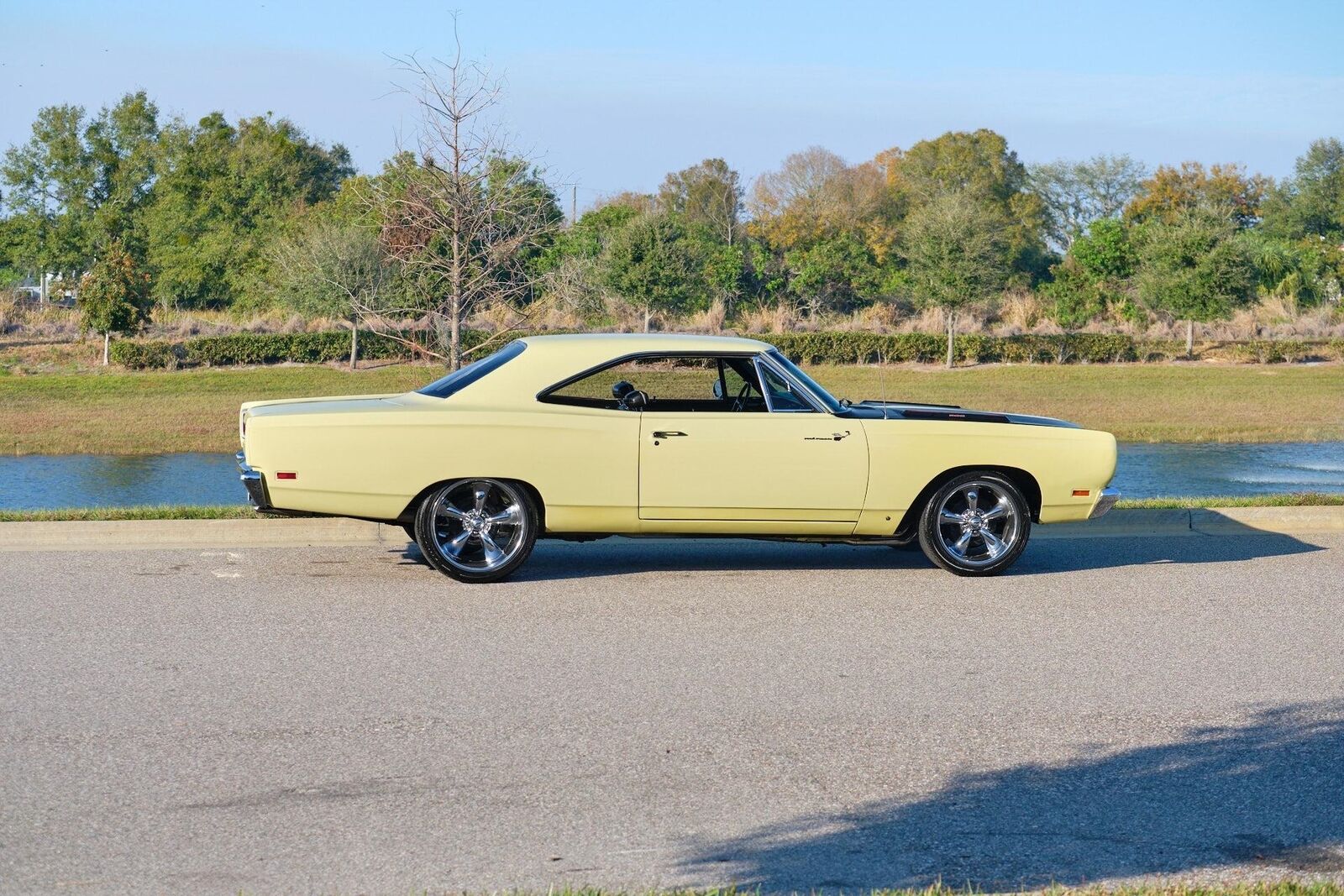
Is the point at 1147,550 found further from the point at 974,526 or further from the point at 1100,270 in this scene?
the point at 1100,270

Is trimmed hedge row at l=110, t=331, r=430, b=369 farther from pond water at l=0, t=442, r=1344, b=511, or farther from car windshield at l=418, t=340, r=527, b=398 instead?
car windshield at l=418, t=340, r=527, b=398

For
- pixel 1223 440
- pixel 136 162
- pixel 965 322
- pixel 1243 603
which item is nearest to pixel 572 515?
pixel 1243 603

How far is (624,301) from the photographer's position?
41.0 m

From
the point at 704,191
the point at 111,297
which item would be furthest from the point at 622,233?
the point at 704,191

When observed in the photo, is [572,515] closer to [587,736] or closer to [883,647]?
[883,647]

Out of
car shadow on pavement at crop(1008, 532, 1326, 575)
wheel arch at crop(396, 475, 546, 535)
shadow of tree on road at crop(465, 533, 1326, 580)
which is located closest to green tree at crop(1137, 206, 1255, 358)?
car shadow on pavement at crop(1008, 532, 1326, 575)

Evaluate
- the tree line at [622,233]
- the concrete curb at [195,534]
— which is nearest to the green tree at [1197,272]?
the tree line at [622,233]

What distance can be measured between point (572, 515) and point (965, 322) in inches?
1480

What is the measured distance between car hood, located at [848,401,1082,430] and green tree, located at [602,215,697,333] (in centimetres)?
3067

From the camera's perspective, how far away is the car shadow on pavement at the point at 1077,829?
4555 mm

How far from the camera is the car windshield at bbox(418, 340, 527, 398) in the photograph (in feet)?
30.0

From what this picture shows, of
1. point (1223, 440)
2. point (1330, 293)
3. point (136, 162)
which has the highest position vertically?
point (136, 162)

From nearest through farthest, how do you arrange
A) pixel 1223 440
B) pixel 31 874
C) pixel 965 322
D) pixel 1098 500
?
pixel 31 874, pixel 1098 500, pixel 1223 440, pixel 965 322

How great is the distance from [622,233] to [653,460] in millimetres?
32362
